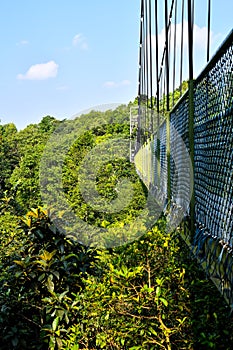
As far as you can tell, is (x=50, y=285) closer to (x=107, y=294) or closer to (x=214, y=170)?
(x=107, y=294)

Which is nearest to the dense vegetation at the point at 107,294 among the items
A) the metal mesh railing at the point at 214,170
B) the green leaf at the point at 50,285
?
the green leaf at the point at 50,285

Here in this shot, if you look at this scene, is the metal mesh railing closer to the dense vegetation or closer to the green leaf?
the dense vegetation

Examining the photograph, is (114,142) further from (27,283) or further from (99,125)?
(27,283)

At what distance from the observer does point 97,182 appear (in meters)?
16.2

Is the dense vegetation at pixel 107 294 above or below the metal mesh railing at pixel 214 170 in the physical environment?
below

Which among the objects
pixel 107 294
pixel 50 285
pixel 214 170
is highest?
pixel 214 170

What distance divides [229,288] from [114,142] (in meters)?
21.2

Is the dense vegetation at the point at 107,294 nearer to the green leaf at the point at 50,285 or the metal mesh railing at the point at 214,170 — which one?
the green leaf at the point at 50,285

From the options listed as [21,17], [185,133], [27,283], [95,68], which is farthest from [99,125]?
[185,133]

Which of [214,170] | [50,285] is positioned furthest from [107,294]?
[50,285]

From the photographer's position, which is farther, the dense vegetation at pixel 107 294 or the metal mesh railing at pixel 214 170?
the dense vegetation at pixel 107 294

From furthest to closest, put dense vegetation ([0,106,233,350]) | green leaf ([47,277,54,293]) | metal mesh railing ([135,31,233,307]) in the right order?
green leaf ([47,277,54,293]), dense vegetation ([0,106,233,350]), metal mesh railing ([135,31,233,307])

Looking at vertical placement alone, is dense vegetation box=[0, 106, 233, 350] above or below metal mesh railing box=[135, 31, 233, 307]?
below

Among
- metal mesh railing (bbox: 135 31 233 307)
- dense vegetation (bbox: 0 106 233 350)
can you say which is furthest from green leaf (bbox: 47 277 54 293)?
metal mesh railing (bbox: 135 31 233 307)
